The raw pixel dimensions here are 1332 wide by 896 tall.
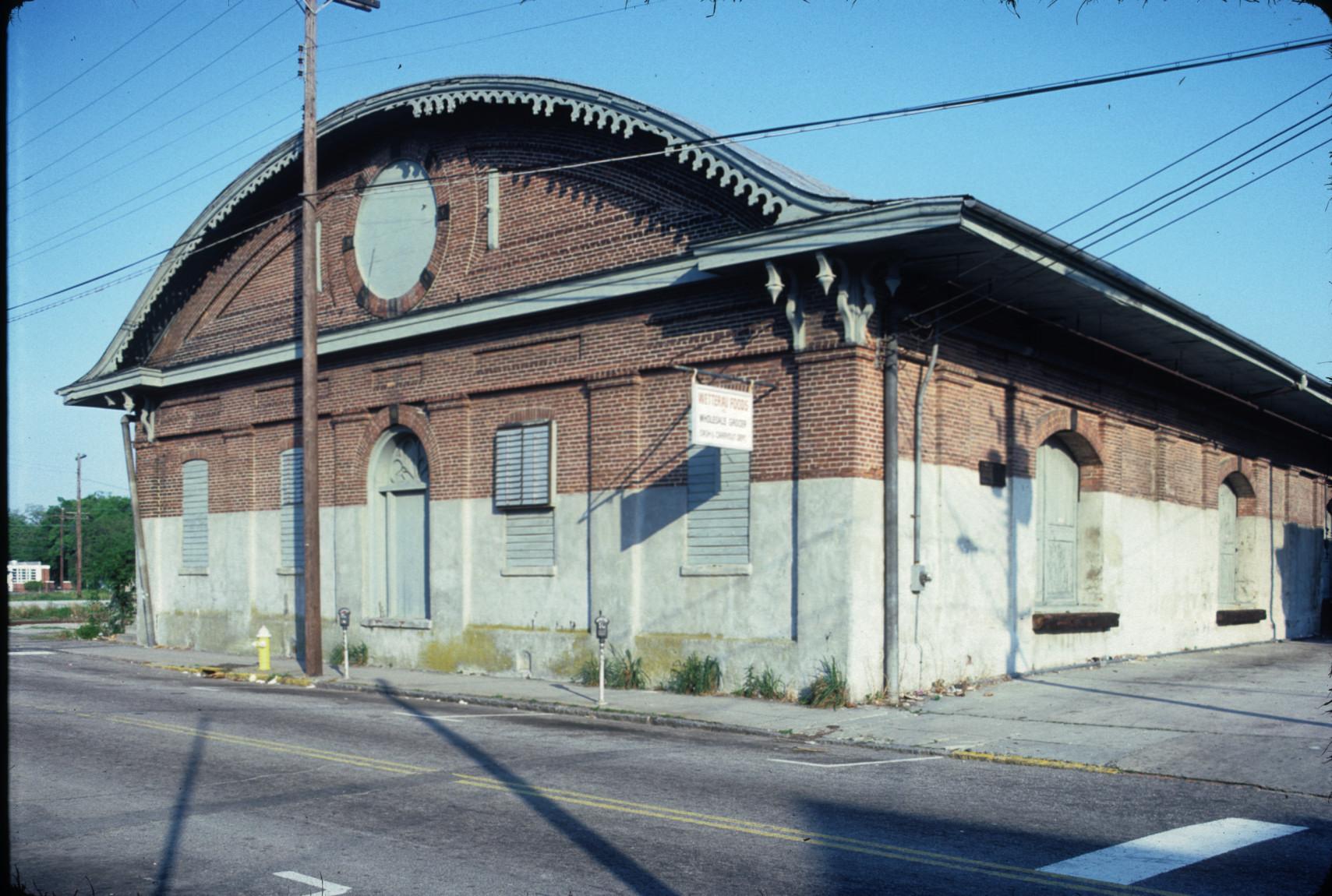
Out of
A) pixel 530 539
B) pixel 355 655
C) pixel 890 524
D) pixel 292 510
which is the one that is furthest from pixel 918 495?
pixel 292 510

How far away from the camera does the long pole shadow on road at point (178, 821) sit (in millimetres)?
7207

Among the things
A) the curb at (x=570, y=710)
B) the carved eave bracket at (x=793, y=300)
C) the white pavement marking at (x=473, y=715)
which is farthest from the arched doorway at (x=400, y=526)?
the carved eave bracket at (x=793, y=300)

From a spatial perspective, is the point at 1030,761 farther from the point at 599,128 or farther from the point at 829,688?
the point at 599,128

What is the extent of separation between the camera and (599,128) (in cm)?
1941

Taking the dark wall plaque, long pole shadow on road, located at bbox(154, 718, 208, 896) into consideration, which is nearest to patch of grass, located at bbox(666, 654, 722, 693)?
the dark wall plaque

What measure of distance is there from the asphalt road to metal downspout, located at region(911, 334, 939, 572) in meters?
4.12

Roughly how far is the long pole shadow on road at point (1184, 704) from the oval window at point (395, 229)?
13717mm

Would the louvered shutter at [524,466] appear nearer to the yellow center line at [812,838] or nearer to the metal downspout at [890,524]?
the metal downspout at [890,524]

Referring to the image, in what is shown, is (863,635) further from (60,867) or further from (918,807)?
(60,867)

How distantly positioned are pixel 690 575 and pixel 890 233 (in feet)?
20.1

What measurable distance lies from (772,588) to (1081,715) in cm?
450

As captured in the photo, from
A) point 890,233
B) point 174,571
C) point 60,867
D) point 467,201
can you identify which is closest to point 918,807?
point 60,867

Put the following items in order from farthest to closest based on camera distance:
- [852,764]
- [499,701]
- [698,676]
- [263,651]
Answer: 1. [263,651]
2. [698,676]
3. [499,701]
4. [852,764]

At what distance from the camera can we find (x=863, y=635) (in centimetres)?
1623
